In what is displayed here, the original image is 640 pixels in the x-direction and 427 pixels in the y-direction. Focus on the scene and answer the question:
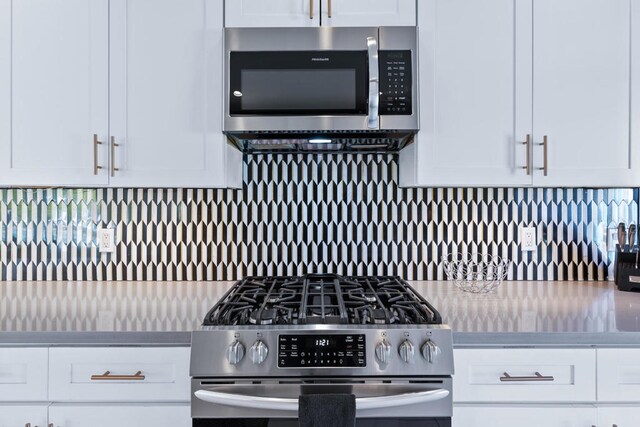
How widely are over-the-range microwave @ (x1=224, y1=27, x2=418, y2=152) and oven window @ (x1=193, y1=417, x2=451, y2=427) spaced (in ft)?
3.10

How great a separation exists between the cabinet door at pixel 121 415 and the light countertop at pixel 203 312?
0.60 ft

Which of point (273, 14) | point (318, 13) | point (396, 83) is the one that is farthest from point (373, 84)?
point (273, 14)

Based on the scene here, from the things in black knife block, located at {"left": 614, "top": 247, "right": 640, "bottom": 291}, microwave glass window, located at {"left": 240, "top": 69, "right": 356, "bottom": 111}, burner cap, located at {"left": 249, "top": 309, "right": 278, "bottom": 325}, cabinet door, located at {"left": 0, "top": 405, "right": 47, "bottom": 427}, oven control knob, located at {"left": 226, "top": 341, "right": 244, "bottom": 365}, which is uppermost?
microwave glass window, located at {"left": 240, "top": 69, "right": 356, "bottom": 111}

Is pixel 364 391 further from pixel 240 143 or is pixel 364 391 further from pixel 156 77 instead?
pixel 156 77

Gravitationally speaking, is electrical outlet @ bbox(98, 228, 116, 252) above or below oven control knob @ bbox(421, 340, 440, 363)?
above

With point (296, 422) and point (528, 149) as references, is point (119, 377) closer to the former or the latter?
point (296, 422)

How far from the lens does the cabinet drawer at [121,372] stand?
132cm

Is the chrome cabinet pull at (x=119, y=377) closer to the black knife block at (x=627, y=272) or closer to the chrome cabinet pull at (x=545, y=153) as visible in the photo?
the chrome cabinet pull at (x=545, y=153)

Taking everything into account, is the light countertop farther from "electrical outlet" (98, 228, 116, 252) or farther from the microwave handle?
the microwave handle

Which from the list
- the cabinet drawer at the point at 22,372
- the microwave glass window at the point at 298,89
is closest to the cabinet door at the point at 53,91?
the microwave glass window at the point at 298,89

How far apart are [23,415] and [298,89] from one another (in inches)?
51.7

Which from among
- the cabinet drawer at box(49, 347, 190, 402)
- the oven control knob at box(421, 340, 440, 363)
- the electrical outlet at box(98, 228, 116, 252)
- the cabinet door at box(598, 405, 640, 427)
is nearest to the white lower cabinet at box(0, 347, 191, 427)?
the cabinet drawer at box(49, 347, 190, 402)

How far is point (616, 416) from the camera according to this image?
1312mm

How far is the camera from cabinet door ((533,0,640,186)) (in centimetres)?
172
